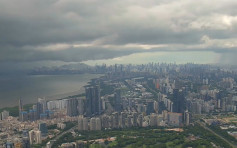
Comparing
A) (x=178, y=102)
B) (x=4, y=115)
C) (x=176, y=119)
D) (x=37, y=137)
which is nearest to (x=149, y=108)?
(x=178, y=102)

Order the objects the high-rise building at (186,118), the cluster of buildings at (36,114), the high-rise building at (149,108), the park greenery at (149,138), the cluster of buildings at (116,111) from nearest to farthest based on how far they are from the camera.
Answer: the park greenery at (149,138), the cluster of buildings at (116,111), the high-rise building at (186,118), the cluster of buildings at (36,114), the high-rise building at (149,108)

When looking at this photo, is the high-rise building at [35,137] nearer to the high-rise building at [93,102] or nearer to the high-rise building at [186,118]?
the high-rise building at [93,102]

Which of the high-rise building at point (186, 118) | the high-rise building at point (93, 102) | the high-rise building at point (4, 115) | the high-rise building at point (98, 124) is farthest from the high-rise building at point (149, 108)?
the high-rise building at point (4, 115)

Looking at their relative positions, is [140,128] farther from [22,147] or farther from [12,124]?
[12,124]

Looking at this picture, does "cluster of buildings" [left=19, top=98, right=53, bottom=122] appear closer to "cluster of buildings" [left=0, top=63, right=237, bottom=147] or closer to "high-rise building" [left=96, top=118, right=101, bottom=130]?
"cluster of buildings" [left=0, top=63, right=237, bottom=147]

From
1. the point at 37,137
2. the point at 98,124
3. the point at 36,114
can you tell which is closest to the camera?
the point at 37,137

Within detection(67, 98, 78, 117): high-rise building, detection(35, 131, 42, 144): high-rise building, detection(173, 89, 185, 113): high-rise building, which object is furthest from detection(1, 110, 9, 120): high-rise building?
detection(173, 89, 185, 113): high-rise building

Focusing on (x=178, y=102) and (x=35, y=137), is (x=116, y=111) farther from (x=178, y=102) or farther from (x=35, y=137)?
(x=35, y=137)

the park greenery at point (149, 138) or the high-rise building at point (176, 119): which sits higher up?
the high-rise building at point (176, 119)

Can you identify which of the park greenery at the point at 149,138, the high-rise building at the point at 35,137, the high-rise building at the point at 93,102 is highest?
the high-rise building at the point at 93,102

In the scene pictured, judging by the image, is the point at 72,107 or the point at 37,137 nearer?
the point at 37,137

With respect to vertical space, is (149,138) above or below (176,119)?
below
